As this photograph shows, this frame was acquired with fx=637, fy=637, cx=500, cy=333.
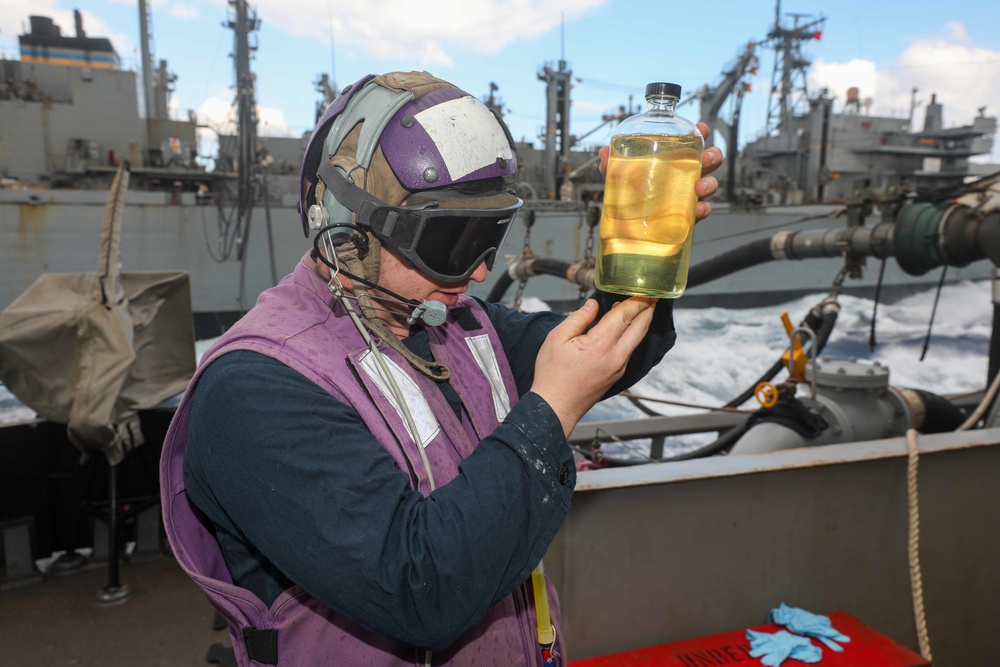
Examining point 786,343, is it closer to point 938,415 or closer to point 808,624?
point 938,415

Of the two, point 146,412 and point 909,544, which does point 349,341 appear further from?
point 146,412

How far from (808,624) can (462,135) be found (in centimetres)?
226

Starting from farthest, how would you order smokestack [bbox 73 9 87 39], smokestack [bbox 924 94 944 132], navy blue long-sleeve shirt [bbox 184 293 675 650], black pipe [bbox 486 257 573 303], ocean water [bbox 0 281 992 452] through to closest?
1. smokestack [bbox 924 94 944 132]
2. smokestack [bbox 73 9 87 39]
3. ocean water [bbox 0 281 992 452]
4. black pipe [bbox 486 257 573 303]
5. navy blue long-sleeve shirt [bbox 184 293 675 650]

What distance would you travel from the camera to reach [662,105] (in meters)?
1.31

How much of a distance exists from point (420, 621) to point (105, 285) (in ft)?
11.3

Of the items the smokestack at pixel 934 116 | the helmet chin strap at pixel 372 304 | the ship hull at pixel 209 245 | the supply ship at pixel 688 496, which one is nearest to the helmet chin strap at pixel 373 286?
the helmet chin strap at pixel 372 304

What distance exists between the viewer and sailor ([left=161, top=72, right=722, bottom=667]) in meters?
0.89

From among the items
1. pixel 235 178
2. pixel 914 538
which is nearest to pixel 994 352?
pixel 914 538

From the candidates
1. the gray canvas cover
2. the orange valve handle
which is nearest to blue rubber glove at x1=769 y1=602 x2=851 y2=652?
the orange valve handle

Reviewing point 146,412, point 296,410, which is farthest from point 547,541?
point 146,412

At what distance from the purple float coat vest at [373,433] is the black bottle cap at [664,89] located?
0.70 m

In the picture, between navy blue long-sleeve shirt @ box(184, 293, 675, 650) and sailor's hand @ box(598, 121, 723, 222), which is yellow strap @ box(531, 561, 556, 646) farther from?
sailor's hand @ box(598, 121, 723, 222)

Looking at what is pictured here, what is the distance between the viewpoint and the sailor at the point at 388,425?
0.89 meters

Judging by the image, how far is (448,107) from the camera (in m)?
1.18
